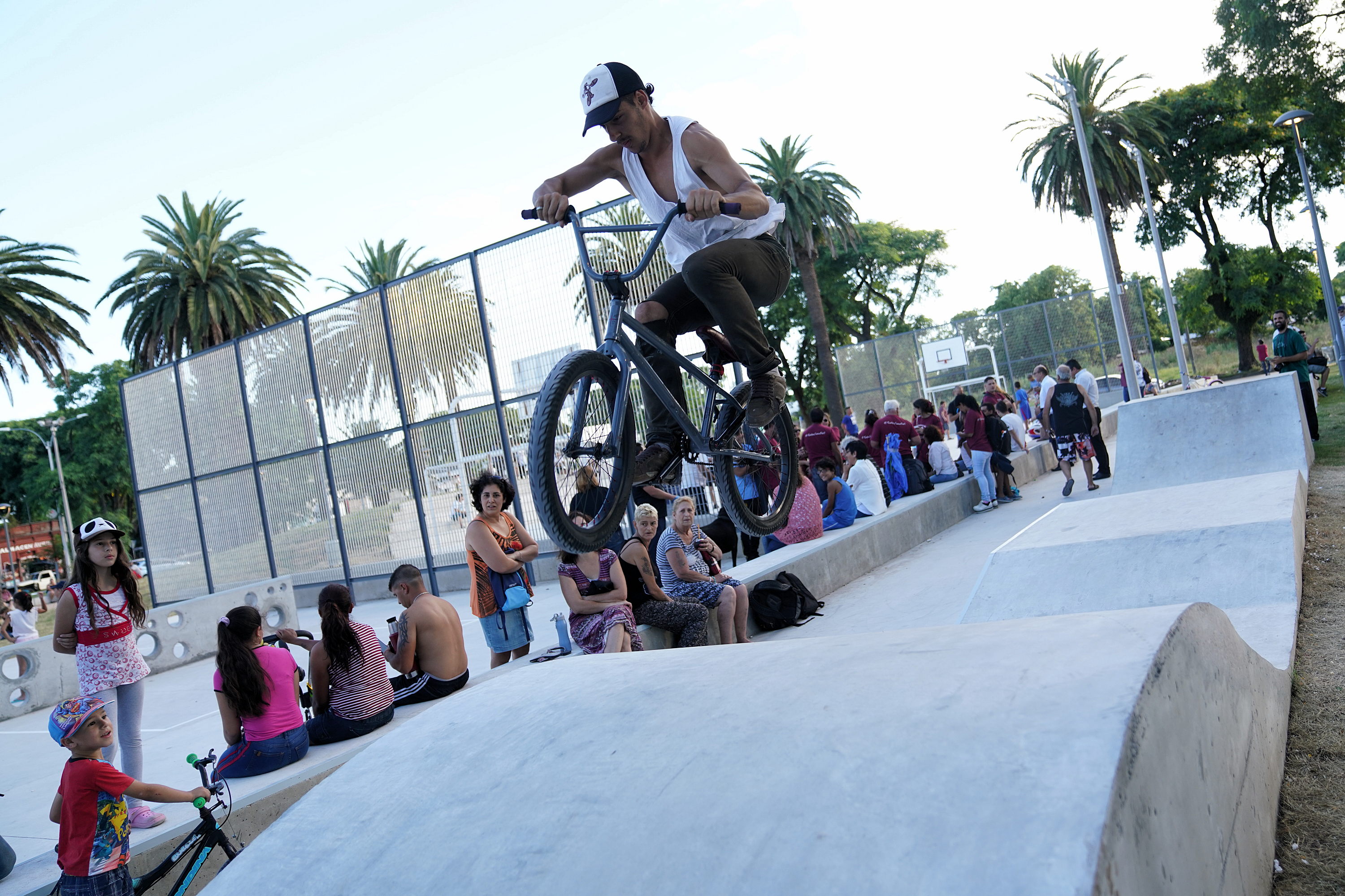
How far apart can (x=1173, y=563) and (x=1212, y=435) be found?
5855 mm

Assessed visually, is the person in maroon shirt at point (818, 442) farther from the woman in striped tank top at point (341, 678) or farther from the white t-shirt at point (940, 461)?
the woman in striped tank top at point (341, 678)

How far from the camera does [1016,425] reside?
16828mm

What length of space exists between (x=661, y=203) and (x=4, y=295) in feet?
89.8

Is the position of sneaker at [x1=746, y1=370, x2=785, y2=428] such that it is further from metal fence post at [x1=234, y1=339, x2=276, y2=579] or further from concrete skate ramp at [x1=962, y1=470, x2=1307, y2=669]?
metal fence post at [x1=234, y1=339, x2=276, y2=579]

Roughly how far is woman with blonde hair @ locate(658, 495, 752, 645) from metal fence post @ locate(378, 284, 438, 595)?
36.0ft

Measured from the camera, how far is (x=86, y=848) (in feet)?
14.1

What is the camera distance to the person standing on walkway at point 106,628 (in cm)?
580

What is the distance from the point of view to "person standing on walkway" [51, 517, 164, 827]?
5.80 meters

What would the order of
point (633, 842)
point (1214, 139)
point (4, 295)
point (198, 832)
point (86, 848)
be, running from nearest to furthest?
point (633, 842) < point (86, 848) < point (198, 832) < point (4, 295) < point (1214, 139)

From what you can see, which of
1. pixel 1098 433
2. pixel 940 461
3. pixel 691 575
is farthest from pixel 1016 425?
pixel 691 575

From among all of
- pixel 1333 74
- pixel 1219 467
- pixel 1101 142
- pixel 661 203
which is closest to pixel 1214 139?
pixel 1101 142

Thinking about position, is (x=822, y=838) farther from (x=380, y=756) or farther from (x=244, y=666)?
(x=244, y=666)

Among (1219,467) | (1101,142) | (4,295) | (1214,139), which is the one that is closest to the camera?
(1219,467)

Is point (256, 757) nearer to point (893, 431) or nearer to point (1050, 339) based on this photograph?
point (893, 431)
